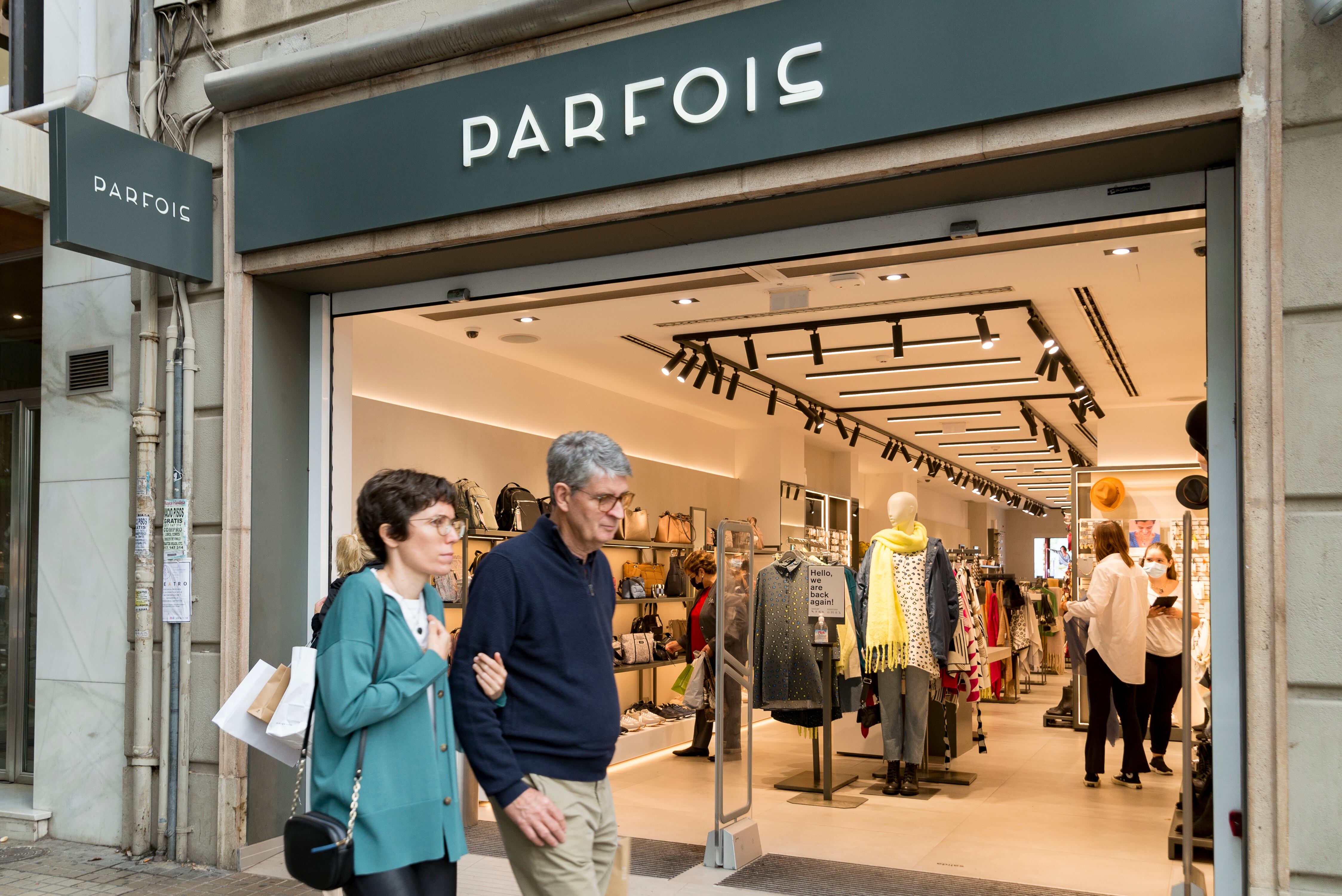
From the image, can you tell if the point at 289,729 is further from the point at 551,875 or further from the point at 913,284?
the point at 913,284

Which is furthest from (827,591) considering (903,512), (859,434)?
(859,434)

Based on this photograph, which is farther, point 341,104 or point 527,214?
point 341,104

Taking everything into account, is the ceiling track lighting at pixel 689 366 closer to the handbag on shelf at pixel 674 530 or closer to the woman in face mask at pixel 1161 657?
the handbag on shelf at pixel 674 530

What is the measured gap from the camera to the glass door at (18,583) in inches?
241

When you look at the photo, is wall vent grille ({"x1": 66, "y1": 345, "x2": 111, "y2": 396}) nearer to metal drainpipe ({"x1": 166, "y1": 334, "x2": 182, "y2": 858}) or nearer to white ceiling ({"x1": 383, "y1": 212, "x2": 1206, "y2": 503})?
metal drainpipe ({"x1": 166, "y1": 334, "x2": 182, "y2": 858})

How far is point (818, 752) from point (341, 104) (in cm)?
548

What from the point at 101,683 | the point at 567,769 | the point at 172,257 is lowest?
the point at 101,683

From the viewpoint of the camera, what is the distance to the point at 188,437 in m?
5.05

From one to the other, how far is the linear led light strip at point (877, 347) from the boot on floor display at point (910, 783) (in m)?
3.04

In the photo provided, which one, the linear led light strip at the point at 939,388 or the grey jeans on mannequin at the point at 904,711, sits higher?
the linear led light strip at the point at 939,388

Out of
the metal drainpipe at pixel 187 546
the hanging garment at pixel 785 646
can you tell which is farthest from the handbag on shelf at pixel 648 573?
the metal drainpipe at pixel 187 546

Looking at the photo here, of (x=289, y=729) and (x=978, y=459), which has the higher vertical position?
(x=978, y=459)

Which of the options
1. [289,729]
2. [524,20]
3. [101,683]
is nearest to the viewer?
[289,729]

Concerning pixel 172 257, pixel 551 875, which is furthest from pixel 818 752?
pixel 551 875
